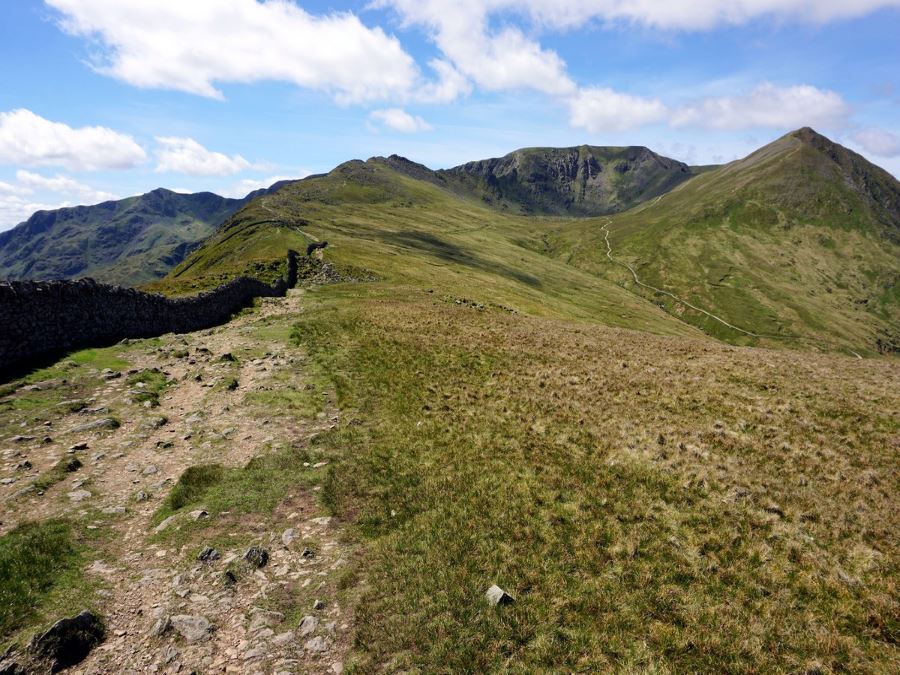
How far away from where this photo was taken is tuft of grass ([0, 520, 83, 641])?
1007cm

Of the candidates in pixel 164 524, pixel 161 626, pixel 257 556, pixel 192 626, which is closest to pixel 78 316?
pixel 164 524

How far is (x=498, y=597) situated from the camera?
11.1 metres

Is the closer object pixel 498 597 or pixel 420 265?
pixel 498 597

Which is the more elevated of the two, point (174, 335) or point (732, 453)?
point (174, 335)

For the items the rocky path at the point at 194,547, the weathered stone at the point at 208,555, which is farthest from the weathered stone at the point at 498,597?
the weathered stone at the point at 208,555

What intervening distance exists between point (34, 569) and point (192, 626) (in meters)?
4.85

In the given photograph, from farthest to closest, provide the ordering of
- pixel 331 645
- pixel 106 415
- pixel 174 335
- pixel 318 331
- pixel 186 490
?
1. pixel 318 331
2. pixel 174 335
3. pixel 106 415
4. pixel 186 490
5. pixel 331 645

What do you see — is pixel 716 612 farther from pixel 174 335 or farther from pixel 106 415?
pixel 174 335

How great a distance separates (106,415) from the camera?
2067 centimetres

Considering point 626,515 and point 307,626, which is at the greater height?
point 626,515

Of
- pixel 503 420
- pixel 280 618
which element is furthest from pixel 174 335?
pixel 280 618

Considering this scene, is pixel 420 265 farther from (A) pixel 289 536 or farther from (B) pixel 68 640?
(B) pixel 68 640

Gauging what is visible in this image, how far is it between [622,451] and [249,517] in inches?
574

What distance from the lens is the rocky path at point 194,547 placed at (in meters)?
9.91
